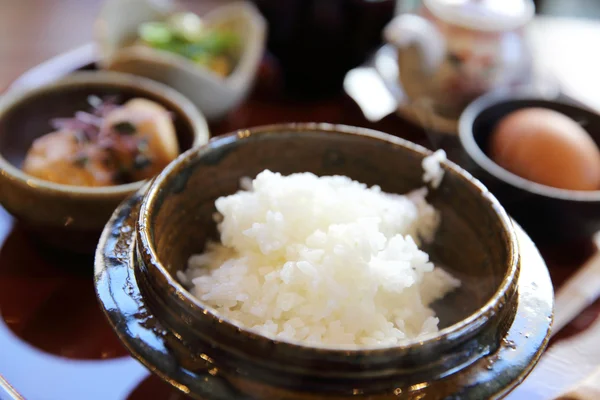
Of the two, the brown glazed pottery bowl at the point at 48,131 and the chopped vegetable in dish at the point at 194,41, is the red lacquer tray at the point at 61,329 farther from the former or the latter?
the chopped vegetable in dish at the point at 194,41

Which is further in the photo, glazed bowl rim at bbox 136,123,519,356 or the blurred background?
the blurred background

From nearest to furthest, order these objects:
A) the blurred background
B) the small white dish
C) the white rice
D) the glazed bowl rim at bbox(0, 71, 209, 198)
A: the white rice, the glazed bowl rim at bbox(0, 71, 209, 198), the small white dish, the blurred background

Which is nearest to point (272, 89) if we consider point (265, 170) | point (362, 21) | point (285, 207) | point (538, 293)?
point (362, 21)

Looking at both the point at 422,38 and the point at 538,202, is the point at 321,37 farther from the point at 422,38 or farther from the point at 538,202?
the point at 538,202

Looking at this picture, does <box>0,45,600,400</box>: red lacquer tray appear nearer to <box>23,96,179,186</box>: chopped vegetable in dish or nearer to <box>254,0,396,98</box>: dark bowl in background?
<box>23,96,179,186</box>: chopped vegetable in dish

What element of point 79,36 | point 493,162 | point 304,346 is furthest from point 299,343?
point 79,36

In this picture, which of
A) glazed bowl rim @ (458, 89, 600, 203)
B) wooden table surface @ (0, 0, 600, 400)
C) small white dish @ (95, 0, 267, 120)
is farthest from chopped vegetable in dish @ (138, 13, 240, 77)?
glazed bowl rim @ (458, 89, 600, 203)

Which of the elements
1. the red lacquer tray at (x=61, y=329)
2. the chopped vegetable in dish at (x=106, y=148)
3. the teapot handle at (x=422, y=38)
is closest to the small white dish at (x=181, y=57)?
the chopped vegetable in dish at (x=106, y=148)
